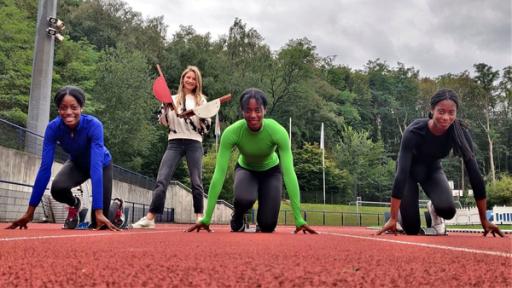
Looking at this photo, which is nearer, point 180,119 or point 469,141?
point 469,141

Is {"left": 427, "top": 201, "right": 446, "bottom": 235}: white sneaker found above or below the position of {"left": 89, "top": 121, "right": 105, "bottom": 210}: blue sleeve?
below

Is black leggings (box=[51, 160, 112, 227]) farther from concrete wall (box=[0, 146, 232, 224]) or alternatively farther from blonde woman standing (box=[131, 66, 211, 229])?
concrete wall (box=[0, 146, 232, 224])

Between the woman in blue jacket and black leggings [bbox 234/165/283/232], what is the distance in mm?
1554

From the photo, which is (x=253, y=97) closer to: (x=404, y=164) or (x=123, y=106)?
(x=404, y=164)

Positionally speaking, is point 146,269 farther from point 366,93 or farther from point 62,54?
point 366,93

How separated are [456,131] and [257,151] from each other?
2.12 m

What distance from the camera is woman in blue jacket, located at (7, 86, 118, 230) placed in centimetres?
473

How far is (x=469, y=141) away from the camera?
5074mm

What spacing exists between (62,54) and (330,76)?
52.7m

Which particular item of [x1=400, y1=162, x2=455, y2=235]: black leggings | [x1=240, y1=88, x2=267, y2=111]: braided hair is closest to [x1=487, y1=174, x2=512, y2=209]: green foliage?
[x1=400, y1=162, x2=455, y2=235]: black leggings

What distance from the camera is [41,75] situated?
13.0 meters

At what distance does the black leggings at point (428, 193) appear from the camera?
5.84 m

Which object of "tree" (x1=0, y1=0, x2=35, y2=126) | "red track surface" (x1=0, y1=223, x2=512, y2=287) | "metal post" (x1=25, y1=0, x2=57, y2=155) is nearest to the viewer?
"red track surface" (x1=0, y1=223, x2=512, y2=287)

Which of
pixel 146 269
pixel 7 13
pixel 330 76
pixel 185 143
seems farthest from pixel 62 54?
pixel 330 76
